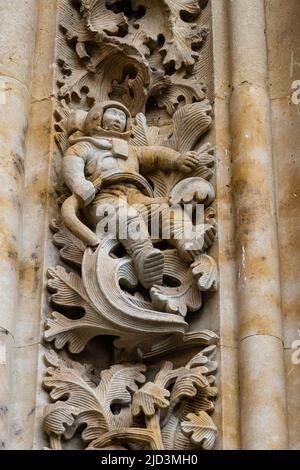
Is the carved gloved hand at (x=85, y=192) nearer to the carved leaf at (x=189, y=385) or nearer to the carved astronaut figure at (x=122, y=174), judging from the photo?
the carved astronaut figure at (x=122, y=174)

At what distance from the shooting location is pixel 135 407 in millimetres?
5027

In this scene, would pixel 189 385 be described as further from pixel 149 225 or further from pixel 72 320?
pixel 149 225

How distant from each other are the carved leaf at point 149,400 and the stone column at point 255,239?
0.28 meters

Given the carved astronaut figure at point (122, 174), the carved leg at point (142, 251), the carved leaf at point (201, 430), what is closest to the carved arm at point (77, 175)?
the carved astronaut figure at point (122, 174)

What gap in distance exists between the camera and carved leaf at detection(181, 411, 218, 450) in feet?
16.2

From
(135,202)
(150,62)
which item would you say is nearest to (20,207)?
(135,202)

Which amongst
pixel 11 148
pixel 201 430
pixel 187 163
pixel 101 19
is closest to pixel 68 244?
pixel 11 148

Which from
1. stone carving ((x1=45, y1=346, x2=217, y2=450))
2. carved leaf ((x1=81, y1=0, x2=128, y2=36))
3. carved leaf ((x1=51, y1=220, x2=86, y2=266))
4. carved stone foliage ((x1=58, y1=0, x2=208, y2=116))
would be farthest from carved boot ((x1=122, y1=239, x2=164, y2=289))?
carved leaf ((x1=81, y1=0, x2=128, y2=36))

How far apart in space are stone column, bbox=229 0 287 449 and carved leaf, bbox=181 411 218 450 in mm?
124

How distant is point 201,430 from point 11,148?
1435 mm

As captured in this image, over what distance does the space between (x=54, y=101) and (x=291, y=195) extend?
3.60ft

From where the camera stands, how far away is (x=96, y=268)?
Answer: 5.22 m

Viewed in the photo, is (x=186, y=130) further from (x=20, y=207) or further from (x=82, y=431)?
(x=82, y=431)

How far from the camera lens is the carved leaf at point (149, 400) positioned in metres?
5.00
